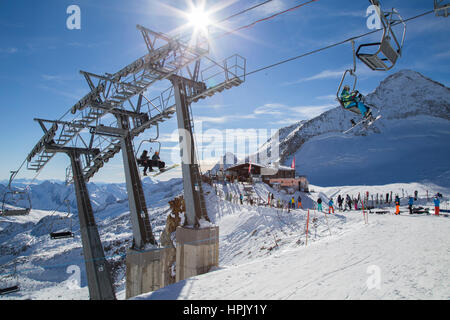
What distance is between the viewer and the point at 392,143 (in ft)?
286

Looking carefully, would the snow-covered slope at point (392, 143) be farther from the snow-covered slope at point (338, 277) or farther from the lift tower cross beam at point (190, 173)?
the lift tower cross beam at point (190, 173)

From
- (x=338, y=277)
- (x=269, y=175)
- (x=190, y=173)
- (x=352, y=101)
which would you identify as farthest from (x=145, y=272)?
(x=269, y=175)

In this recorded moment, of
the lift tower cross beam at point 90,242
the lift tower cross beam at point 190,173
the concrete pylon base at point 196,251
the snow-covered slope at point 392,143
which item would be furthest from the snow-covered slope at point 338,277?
the snow-covered slope at point 392,143

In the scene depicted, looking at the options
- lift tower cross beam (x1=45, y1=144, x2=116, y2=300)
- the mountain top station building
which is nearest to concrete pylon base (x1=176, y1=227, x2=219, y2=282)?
lift tower cross beam (x1=45, y1=144, x2=116, y2=300)

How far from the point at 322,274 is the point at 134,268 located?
26.5ft

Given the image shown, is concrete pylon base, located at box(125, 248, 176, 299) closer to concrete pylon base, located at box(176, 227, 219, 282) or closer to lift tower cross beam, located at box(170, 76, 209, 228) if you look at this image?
concrete pylon base, located at box(176, 227, 219, 282)

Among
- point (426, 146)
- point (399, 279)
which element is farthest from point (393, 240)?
point (426, 146)

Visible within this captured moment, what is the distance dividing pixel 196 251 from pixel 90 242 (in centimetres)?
781

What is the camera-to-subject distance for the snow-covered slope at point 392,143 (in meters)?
65.6

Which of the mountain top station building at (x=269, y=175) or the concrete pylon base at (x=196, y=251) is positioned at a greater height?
the mountain top station building at (x=269, y=175)

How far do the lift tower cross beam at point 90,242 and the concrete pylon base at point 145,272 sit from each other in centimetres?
181

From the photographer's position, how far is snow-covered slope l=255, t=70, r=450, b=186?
215 feet

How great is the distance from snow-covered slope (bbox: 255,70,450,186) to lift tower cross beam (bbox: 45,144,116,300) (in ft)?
152

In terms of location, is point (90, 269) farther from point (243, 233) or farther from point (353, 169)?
point (353, 169)
